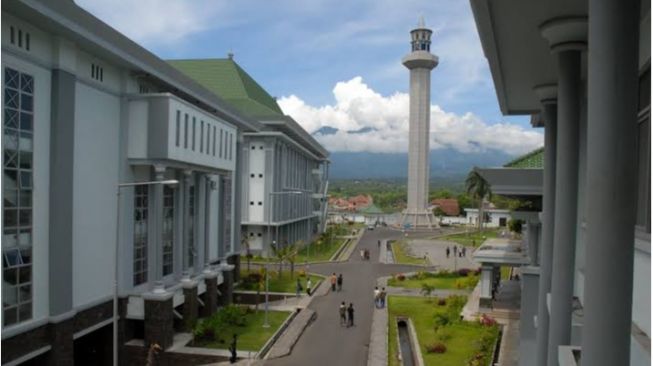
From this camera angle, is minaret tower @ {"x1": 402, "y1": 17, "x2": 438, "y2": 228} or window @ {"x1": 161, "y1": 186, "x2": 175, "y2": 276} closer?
window @ {"x1": 161, "y1": 186, "x2": 175, "y2": 276}

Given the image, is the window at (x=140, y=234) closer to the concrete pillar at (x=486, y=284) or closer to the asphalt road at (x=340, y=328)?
the asphalt road at (x=340, y=328)

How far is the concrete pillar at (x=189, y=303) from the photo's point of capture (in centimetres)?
2366

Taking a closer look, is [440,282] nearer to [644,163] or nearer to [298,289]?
[298,289]

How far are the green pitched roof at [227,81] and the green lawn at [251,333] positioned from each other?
74.6 feet

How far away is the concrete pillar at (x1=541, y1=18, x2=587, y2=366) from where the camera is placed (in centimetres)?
833

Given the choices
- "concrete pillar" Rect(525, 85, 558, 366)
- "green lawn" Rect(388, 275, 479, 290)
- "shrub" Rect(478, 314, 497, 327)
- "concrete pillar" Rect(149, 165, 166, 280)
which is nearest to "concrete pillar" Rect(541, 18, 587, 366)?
"concrete pillar" Rect(525, 85, 558, 366)

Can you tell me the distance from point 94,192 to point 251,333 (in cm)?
884

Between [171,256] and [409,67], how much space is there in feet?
218

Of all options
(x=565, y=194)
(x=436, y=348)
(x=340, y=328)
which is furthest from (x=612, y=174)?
(x=340, y=328)

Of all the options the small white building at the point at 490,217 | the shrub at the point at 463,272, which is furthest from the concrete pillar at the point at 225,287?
the small white building at the point at 490,217

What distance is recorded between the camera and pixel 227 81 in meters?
48.4

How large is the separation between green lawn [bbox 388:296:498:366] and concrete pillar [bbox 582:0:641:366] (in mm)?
15502

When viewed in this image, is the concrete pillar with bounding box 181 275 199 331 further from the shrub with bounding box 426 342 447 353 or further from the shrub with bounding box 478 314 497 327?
the shrub with bounding box 478 314 497 327

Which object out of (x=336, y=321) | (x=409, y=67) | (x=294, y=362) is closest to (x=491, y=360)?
(x=294, y=362)
